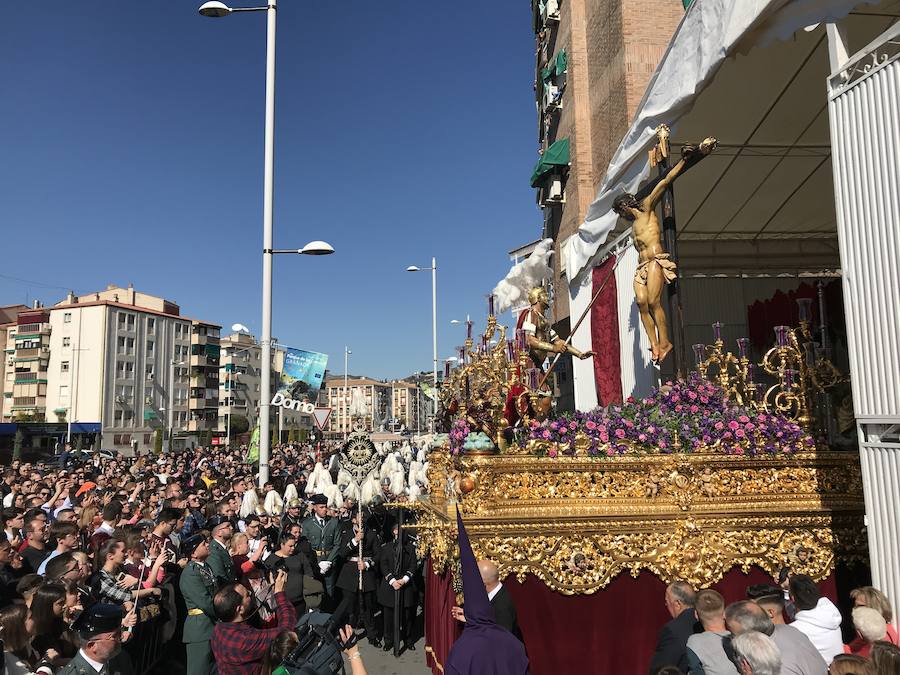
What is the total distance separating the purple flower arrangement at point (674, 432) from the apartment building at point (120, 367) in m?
61.0

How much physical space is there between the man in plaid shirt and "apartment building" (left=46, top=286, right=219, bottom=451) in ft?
200

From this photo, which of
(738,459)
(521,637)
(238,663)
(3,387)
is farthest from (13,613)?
(3,387)

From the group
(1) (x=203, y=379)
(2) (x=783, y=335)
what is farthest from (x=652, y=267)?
(1) (x=203, y=379)

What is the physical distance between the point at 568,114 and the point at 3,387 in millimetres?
70128

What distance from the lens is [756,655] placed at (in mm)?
3107

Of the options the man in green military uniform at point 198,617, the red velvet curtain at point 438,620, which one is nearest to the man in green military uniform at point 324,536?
the red velvet curtain at point 438,620

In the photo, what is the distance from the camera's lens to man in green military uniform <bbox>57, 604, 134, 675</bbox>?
11.5 ft

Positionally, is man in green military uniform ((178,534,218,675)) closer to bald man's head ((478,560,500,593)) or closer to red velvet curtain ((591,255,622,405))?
bald man's head ((478,560,500,593))

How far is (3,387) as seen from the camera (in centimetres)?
6638

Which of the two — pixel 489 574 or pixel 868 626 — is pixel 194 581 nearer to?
pixel 489 574

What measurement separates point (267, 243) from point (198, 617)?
754 cm

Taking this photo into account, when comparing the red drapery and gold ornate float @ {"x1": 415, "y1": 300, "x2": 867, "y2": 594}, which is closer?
the red drapery

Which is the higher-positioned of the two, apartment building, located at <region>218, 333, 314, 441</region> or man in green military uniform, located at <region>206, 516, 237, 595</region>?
apartment building, located at <region>218, 333, 314, 441</region>

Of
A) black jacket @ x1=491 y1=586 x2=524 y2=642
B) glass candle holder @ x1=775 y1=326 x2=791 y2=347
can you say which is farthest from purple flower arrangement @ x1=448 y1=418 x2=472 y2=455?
glass candle holder @ x1=775 y1=326 x2=791 y2=347
